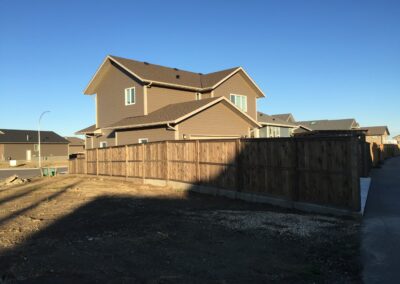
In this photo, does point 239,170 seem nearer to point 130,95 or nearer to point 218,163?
point 218,163

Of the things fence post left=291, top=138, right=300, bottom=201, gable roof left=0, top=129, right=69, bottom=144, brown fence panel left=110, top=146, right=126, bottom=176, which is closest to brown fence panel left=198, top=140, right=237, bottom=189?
fence post left=291, top=138, right=300, bottom=201

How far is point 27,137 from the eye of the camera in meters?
70.8

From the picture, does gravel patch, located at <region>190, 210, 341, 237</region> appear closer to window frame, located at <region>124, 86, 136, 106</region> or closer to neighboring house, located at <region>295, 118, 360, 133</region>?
window frame, located at <region>124, 86, 136, 106</region>

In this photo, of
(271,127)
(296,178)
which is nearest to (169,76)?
(271,127)

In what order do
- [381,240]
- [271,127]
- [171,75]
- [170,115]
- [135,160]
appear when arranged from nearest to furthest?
[381,240] < [135,160] < [170,115] < [171,75] < [271,127]

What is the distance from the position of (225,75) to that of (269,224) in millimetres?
20925

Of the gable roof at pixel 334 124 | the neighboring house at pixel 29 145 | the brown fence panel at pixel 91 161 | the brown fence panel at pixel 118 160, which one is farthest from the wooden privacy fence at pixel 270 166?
the gable roof at pixel 334 124

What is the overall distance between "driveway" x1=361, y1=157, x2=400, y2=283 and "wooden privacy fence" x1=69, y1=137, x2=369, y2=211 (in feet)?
3.03

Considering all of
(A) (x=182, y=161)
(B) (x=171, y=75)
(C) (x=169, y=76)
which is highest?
(B) (x=171, y=75)

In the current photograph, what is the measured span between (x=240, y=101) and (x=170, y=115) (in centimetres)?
933

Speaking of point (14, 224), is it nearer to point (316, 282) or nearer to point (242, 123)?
point (316, 282)

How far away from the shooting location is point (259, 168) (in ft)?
41.3

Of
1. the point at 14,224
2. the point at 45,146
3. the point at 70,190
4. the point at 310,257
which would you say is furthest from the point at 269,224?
the point at 45,146

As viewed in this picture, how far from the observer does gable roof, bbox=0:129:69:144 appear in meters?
67.6
